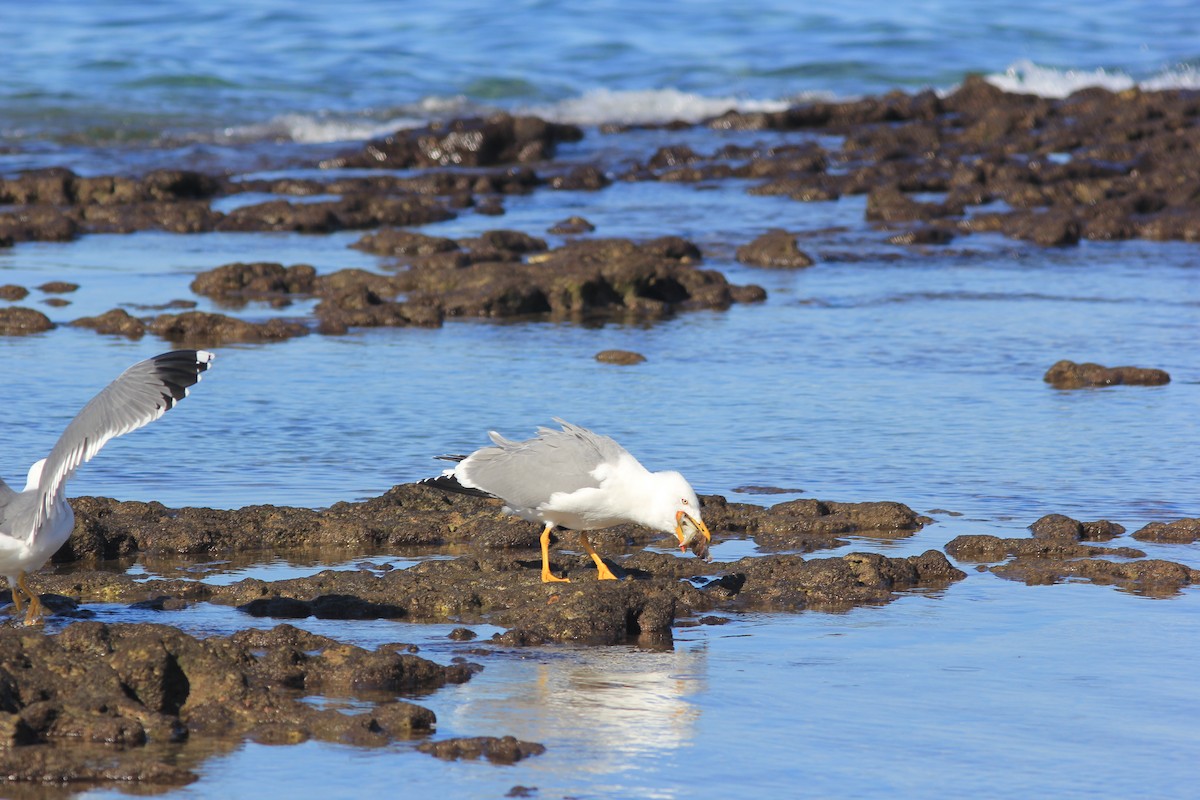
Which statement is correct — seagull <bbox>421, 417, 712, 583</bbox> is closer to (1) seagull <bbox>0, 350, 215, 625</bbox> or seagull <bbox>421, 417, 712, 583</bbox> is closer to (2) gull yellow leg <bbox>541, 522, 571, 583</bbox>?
(2) gull yellow leg <bbox>541, 522, 571, 583</bbox>

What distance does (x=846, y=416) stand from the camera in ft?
34.7

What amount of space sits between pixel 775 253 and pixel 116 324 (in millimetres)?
7072

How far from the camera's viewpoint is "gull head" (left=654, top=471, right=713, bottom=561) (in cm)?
682

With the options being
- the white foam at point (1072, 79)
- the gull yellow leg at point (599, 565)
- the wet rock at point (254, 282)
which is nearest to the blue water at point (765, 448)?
the wet rock at point (254, 282)

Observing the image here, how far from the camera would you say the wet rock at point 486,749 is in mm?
4949

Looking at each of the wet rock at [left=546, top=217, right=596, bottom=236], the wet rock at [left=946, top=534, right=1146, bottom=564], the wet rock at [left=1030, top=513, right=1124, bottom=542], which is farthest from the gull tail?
the wet rock at [left=546, top=217, right=596, bottom=236]

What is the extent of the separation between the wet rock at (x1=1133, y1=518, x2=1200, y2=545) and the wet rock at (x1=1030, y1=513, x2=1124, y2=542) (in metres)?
0.12

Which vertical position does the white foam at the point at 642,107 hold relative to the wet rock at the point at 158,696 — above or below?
above

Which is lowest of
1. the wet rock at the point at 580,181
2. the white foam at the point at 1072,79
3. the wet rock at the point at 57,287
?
the wet rock at the point at 57,287

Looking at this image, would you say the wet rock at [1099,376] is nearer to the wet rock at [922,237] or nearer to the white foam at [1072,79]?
the wet rock at [922,237]

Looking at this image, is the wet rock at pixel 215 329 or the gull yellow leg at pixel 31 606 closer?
the gull yellow leg at pixel 31 606

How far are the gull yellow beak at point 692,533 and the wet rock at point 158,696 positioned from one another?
1655mm

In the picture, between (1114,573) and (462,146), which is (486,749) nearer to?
(1114,573)

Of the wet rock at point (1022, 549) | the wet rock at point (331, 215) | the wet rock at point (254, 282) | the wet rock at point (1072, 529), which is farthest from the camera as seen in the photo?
the wet rock at point (331, 215)
